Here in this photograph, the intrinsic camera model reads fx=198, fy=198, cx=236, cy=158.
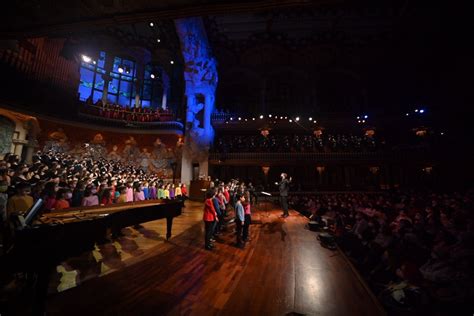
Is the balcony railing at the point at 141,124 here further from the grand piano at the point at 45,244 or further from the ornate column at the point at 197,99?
the grand piano at the point at 45,244

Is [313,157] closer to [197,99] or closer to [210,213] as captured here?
[197,99]

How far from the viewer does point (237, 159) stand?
1538 centimetres

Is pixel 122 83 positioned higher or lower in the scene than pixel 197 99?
higher

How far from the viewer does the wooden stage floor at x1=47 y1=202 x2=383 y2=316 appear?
2.49 meters

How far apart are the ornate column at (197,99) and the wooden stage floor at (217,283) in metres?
10.7

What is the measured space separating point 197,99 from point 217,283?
15.5m

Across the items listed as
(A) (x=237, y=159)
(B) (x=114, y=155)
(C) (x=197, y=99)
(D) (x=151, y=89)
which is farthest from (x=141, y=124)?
(A) (x=237, y=159)

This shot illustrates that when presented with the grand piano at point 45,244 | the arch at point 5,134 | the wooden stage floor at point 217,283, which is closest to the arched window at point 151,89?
the arch at point 5,134

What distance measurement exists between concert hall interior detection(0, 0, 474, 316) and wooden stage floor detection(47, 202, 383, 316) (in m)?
0.03

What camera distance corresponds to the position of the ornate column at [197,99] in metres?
14.7

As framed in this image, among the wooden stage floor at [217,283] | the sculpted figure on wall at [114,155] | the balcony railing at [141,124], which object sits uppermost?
the balcony railing at [141,124]

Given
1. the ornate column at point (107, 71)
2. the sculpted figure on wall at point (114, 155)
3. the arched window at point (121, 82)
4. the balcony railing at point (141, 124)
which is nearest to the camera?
the balcony railing at point (141, 124)

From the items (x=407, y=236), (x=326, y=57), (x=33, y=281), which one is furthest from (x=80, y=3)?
(x=326, y=57)

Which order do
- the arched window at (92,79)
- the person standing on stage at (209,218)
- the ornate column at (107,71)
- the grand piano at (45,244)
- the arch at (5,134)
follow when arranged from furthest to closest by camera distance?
the ornate column at (107,71) → the arched window at (92,79) → the arch at (5,134) → the person standing on stage at (209,218) → the grand piano at (45,244)
